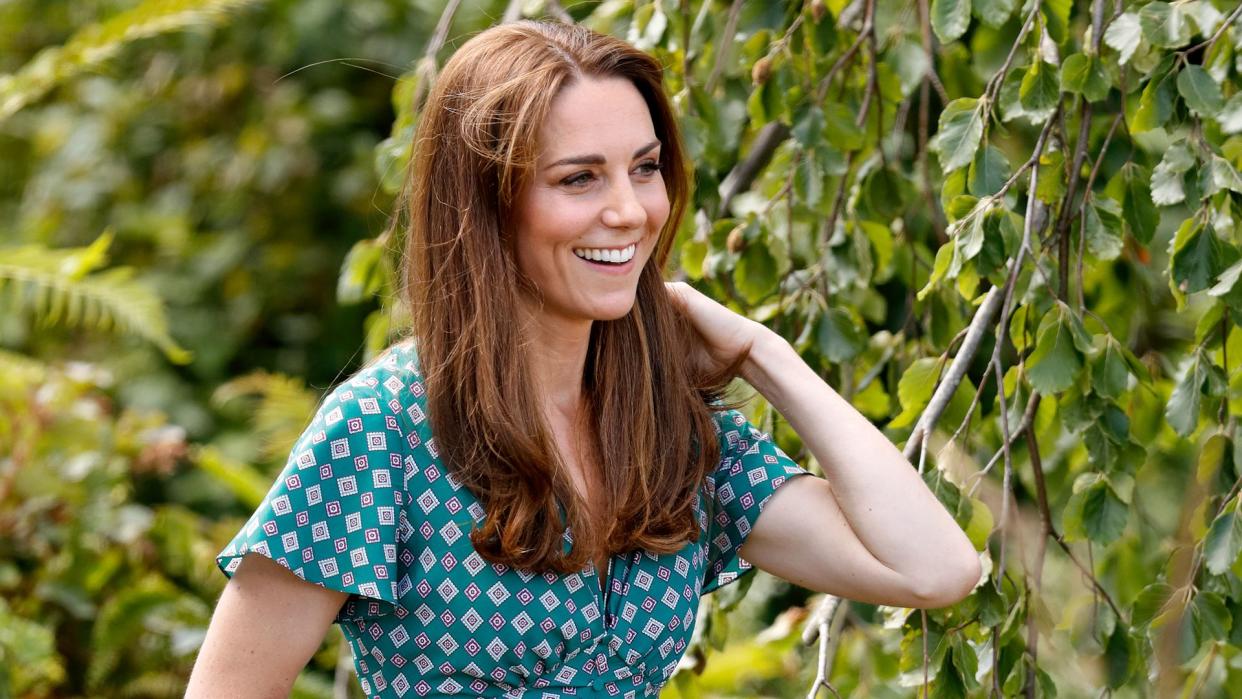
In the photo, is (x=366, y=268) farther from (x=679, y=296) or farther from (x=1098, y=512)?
(x=1098, y=512)

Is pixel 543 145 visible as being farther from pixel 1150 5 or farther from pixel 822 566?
pixel 1150 5

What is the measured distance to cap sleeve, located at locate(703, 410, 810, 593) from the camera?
146 cm

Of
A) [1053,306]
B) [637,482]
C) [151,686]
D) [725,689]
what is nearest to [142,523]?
[151,686]

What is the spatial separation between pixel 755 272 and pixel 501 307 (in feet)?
1.79

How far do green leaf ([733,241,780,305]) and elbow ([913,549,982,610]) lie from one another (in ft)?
1.61

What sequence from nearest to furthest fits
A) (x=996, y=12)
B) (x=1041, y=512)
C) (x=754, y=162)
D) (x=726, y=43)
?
(x=996, y=12), (x=1041, y=512), (x=726, y=43), (x=754, y=162)

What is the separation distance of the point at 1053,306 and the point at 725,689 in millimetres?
1686

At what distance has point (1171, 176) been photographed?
1470mm

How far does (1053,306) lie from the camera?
57.9 inches

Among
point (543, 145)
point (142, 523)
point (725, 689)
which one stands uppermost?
point (543, 145)

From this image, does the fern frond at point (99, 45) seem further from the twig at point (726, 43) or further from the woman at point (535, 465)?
the woman at point (535, 465)

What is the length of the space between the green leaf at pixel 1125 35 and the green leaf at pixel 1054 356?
0.26m

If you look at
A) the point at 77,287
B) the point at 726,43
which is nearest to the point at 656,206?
the point at 726,43

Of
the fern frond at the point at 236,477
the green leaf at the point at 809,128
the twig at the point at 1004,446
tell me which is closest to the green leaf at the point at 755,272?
the green leaf at the point at 809,128
